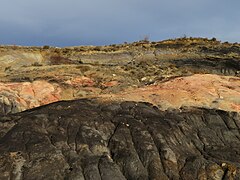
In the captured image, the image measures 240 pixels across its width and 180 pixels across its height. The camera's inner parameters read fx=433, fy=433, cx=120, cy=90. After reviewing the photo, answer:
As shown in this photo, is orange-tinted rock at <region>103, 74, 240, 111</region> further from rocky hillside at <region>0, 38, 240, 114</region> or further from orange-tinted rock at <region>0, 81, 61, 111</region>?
orange-tinted rock at <region>0, 81, 61, 111</region>

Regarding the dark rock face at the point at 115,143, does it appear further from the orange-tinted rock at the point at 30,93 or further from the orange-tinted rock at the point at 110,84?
the orange-tinted rock at the point at 110,84

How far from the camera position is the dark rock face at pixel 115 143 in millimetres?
21062

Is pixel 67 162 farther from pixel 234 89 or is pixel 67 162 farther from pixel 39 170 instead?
pixel 234 89

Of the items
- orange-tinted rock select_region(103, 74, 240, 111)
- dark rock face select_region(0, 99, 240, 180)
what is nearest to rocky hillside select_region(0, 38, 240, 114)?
orange-tinted rock select_region(103, 74, 240, 111)

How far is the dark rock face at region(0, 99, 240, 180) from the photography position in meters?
21.1

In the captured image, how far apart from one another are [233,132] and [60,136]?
1133 centimetres

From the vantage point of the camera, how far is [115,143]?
77.5 ft

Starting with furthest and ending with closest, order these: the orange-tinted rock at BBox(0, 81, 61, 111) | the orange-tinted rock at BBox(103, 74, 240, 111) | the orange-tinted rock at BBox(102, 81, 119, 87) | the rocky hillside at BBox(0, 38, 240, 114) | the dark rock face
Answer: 1. the orange-tinted rock at BBox(102, 81, 119, 87)
2. the orange-tinted rock at BBox(0, 81, 61, 111)
3. the rocky hillside at BBox(0, 38, 240, 114)
4. the orange-tinted rock at BBox(103, 74, 240, 111)
5. the dark rock face

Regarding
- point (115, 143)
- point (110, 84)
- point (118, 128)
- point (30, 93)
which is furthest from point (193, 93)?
point (30, 93)

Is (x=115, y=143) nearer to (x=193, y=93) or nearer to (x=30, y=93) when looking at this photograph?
(x=193, y=93)

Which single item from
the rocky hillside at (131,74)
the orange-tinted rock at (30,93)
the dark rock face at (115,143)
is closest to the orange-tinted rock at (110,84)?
the rocky hillside at (131,74)

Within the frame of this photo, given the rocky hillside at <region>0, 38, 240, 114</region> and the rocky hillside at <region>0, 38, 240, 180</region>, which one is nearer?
the rocky hillside at <region>0, 38, 240, 180</region>

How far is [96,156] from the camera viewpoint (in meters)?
22.2

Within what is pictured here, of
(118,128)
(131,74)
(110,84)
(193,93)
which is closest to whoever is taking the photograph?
(118,128)
